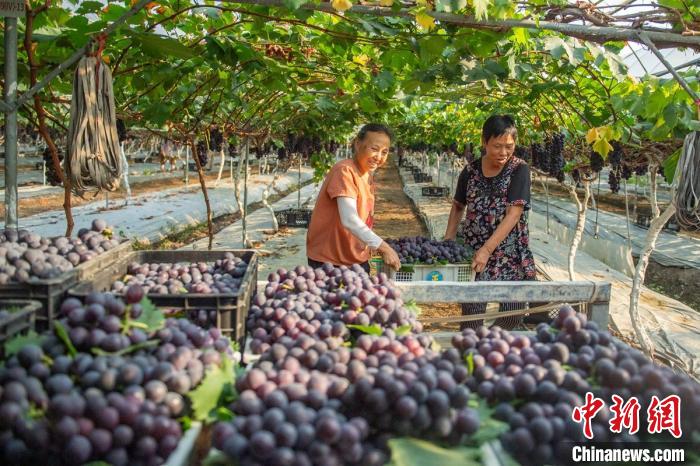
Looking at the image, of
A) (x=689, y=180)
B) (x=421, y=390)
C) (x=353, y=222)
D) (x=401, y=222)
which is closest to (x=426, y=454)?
(x=421, y=390)

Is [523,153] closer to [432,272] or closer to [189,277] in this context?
[432,272]

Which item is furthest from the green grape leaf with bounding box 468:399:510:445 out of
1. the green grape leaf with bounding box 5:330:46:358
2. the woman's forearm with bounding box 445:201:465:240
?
the woman's forearm with bounding box 445:201:465:240

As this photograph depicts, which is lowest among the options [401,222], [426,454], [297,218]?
[401,222]

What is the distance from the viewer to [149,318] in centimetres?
164

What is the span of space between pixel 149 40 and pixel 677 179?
2.93m

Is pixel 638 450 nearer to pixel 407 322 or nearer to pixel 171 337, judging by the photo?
pixel 407 322

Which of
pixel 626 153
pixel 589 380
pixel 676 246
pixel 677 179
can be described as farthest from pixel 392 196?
pixel 589 380

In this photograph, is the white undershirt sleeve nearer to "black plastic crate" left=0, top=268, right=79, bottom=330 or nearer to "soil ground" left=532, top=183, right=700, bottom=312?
"black plastic crate" left=0, top=268, right=79, bottom=330

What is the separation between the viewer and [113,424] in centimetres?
129

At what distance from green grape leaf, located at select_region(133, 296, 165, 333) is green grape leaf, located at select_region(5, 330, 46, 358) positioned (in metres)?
0.25

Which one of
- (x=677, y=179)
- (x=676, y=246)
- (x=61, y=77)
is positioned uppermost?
(x=61, y=77)

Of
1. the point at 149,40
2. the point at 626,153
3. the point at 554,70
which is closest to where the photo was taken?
the point at 149,40

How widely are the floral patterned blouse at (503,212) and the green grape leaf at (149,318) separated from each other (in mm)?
2606

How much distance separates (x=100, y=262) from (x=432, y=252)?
7.81 feet
